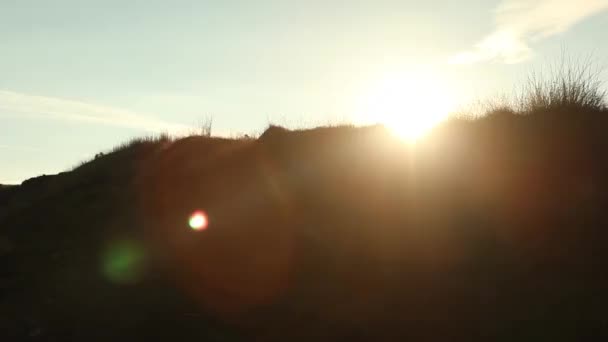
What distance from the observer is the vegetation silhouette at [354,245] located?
6137 millimetres

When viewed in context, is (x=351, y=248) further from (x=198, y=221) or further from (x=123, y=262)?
(x=123, y=262)

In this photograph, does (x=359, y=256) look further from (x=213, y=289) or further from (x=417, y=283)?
(x=213, y=289)

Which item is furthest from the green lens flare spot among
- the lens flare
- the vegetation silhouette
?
the lens flare

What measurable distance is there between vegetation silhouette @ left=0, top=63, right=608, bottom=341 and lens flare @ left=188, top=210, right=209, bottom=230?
112 millimetres

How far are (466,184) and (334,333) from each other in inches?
125

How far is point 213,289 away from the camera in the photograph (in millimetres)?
7199

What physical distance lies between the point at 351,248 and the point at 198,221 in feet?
9.52

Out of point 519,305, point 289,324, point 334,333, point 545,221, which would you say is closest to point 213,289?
point 289,324

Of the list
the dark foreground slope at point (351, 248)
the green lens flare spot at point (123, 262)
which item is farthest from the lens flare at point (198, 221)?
the green lens flare spot at point (123, 262)

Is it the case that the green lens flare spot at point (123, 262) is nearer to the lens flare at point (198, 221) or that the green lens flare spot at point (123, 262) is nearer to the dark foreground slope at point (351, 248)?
the dark foreground slope at point (351, 248)

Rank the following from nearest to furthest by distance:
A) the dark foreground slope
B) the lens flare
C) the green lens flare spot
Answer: the dark foreground slope
the green lens flare spot
the lens flare

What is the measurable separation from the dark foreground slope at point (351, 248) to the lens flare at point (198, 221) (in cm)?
11

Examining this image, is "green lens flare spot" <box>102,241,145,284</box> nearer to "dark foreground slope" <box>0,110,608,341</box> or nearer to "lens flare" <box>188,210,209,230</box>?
"dark foreground slope" <box>0,110,608,341</box>

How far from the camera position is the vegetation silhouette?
6137 millimetres
